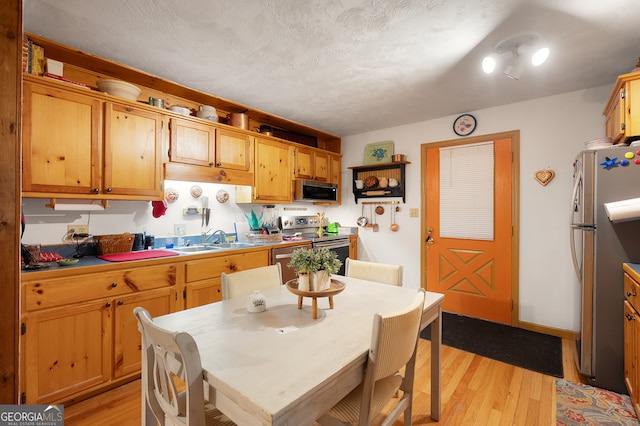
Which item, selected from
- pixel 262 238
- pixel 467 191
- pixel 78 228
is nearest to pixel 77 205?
pixel 78 228

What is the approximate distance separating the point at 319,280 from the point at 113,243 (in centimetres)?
188

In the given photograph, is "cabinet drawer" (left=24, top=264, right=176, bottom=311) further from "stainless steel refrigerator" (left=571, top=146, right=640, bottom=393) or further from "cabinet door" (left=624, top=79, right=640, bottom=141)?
"cabinet door" (left=624, top=79, right=640, bottom=141)

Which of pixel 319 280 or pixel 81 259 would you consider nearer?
pixel 319 280

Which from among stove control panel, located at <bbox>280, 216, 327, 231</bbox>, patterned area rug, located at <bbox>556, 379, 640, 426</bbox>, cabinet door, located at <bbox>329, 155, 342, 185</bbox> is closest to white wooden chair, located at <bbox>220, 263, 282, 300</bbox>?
stove control panel, located at <bbox>280, 216, 327, 231</bbox>

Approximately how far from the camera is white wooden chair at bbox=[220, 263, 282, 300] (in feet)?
5.69

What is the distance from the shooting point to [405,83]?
2.61 m

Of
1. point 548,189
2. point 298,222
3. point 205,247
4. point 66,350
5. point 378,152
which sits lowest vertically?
point 66,350

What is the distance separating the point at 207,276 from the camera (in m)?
2.54

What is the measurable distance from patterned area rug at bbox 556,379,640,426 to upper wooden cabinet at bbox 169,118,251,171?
3.21 m

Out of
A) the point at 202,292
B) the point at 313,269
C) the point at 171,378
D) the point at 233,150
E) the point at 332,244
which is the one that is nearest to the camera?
the point at 171,378

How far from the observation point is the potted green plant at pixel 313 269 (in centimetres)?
139

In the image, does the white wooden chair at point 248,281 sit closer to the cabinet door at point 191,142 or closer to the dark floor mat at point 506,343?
the cabinet door at point 191,142

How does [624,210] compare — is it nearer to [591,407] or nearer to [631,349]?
[631,349]

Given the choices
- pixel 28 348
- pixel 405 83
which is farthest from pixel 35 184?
pixel 405 83
